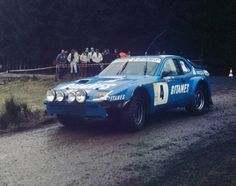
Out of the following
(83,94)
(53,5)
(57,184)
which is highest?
(53,5)

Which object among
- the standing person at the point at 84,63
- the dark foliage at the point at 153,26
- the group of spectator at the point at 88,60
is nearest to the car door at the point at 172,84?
the group of spectator at the point at 88,60

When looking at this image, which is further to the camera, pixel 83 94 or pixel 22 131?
pixel 22 131

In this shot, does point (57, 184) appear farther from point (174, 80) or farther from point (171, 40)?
point (171, 40)

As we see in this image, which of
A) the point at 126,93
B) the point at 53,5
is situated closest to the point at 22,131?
the point at 126,93

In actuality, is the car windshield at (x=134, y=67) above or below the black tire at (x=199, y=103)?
above

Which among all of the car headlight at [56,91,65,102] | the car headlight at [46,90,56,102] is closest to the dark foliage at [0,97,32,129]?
the car headlight at [46,90,56,102]

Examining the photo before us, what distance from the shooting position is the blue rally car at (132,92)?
879cm

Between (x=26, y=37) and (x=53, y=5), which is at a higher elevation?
(x=53, y=5)

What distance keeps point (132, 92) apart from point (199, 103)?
319 cm

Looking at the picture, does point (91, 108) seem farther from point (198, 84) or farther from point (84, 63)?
point (84, 63)

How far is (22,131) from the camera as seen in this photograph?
999cm

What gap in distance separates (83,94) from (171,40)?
2764 centimetres

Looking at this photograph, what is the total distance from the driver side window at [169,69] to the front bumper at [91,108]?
1.76m

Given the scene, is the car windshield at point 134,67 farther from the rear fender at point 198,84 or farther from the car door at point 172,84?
the rear fender at point 198,84
